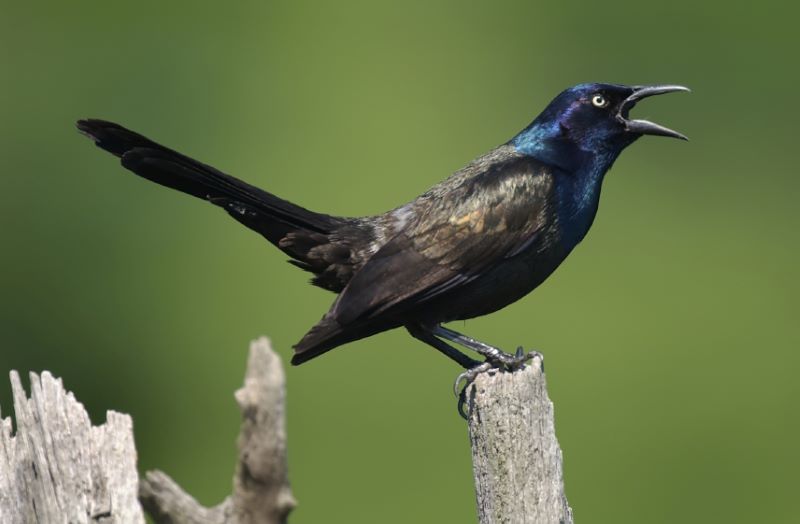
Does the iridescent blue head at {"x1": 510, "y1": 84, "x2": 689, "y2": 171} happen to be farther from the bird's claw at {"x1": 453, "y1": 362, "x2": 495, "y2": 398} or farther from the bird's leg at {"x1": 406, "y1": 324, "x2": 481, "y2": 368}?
the bird's claw at {"x1": 453, "y1": 362, "x2": 495, "y2": 398}

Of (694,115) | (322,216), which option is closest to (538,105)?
(694,115)

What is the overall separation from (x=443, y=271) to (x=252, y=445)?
2247 millimetres

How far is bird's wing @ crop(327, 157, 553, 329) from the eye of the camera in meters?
4.68

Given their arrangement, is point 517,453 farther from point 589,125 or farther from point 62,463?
point 589,125

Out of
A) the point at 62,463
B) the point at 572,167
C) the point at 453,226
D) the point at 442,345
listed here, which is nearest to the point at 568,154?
the point at 572,167

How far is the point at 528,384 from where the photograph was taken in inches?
141

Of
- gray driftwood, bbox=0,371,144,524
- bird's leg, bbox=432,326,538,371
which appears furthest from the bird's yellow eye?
gray driftwood, bbox=0,371,144,524

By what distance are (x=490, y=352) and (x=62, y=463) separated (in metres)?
1.96

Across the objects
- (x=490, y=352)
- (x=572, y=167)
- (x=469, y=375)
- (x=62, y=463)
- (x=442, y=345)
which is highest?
(x=572, y=167)

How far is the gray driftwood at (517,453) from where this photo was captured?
3.46m

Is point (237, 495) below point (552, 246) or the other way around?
below

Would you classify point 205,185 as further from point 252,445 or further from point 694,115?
point 694,115

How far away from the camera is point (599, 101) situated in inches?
206

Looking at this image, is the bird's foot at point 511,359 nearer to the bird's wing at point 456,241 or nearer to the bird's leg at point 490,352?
the bird's leg at point 490,352
